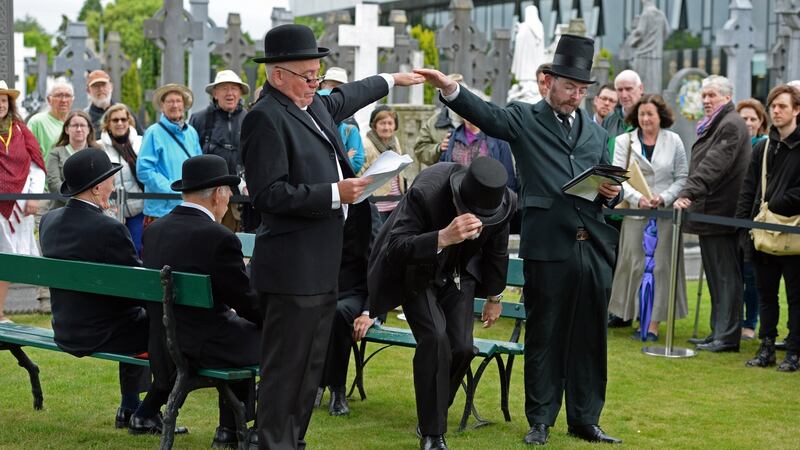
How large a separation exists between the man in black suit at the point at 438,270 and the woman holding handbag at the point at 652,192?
3.59 m

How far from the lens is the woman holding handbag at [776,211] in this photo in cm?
873

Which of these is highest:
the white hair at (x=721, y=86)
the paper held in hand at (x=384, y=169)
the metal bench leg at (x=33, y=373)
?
the white hair at (x=721, y=86)

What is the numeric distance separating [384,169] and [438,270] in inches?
46.6

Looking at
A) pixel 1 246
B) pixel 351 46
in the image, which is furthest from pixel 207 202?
pixel 351 46

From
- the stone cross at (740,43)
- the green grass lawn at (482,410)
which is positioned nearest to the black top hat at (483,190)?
the green grass lawn at (482,410)

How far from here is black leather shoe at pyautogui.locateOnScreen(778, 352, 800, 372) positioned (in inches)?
349

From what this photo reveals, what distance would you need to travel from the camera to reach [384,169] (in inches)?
199

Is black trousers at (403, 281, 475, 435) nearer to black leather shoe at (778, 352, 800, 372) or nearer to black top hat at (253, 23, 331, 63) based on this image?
black top hat at (253, 23, 331, 63)

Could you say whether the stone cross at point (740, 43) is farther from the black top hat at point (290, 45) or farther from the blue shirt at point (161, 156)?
the black top hat at point (290, 45)

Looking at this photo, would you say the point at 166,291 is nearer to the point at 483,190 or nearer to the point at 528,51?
the point at 483,190

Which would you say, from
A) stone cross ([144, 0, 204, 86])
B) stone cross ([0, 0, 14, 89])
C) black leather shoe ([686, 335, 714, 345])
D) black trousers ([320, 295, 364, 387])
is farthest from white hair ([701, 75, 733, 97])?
stone cross ([144, 0, 204, 86])

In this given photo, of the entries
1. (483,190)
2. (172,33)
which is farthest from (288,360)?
(172,33)

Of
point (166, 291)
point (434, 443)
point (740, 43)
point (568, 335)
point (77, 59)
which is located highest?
point (740, 43)

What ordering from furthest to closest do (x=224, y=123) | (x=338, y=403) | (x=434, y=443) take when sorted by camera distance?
(x=224, y=123), (x=338, y=403), (x=434, y=443)
